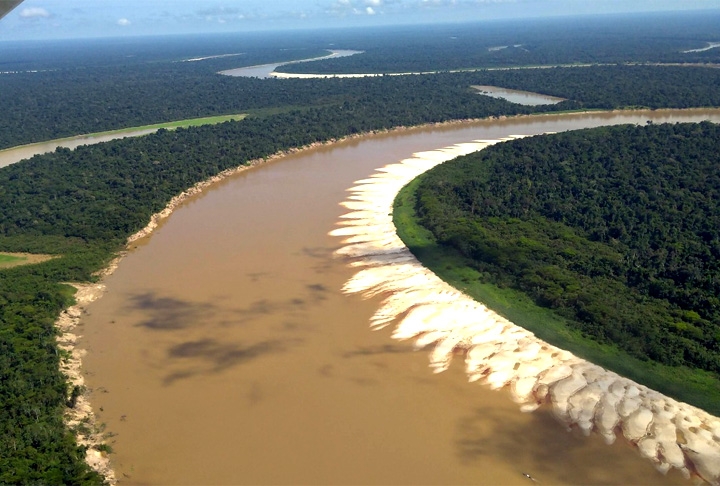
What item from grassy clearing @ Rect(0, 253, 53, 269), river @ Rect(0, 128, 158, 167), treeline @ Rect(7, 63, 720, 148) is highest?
treeline @ Rect(7, 63, 720, 148)

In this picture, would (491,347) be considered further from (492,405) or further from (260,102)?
(260,102)

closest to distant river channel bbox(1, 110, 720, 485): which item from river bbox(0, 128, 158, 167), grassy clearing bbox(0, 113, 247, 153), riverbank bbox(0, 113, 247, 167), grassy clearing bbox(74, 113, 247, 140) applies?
river bbox(0, 128, 158, 167)

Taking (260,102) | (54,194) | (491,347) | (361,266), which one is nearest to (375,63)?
(260,102)

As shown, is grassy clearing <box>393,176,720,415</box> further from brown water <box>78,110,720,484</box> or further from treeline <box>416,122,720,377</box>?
brown water <box>78,110,720,484</box>

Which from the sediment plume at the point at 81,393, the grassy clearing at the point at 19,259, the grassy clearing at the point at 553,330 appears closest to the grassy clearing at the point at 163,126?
the grassy clearing at the point at 19,259

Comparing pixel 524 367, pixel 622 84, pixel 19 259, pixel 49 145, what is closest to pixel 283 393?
pixel 524 367

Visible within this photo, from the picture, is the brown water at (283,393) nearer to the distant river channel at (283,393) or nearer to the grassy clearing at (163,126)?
the distant river channel at (283,393)
